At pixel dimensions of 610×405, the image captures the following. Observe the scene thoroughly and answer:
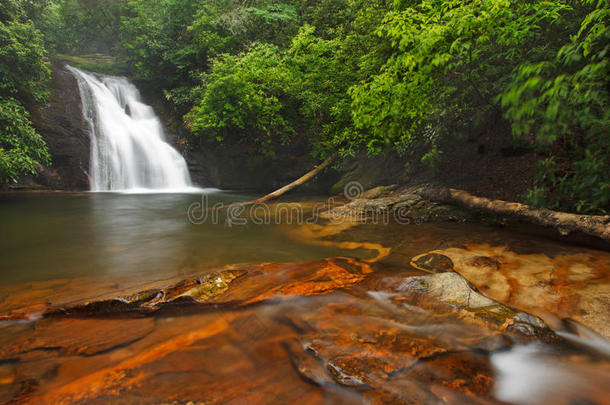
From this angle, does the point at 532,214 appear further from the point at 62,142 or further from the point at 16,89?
the point at 62,142

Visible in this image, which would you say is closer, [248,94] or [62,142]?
[248,94]

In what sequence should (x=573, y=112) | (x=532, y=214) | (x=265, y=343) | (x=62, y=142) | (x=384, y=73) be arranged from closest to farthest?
(x=265, y=343) → (x=573, y=112) → (x=532, y=214) → (x=384, y=73) → (x=62, y=142)

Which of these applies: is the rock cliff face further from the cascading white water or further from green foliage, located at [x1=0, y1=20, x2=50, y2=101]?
Answer: green foliage, located at [x1=0, y1=20, x2=50, y2=101]

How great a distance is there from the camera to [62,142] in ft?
40.5

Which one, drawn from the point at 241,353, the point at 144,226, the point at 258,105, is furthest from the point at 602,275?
the point at 258,105

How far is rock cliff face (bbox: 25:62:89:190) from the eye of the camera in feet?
39.2

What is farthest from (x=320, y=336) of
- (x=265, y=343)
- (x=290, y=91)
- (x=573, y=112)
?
(x=290, y=91)

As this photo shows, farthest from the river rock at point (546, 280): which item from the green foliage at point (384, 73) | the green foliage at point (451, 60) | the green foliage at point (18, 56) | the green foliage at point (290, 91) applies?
the green foliage at point (18, 56)

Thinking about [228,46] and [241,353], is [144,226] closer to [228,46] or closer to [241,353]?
[241,353]

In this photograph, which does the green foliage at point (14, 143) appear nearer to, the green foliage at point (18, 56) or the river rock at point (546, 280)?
the green foliage at point (18, 56)

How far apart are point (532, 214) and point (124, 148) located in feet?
51.3

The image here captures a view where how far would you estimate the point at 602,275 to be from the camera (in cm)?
310

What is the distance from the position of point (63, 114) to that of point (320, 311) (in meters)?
15.9

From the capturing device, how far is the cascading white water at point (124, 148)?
12992 millimetres
